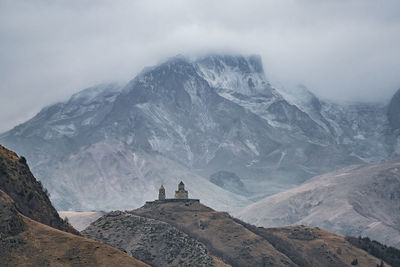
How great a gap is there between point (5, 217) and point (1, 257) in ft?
38.7

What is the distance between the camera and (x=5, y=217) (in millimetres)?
199750

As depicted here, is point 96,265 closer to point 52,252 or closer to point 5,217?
point 52,252

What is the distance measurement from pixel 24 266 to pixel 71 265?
11.5m

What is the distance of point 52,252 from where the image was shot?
199 metres

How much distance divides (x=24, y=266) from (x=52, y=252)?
9.21m

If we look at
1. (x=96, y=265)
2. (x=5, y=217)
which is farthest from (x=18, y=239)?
(x=96, y=265)

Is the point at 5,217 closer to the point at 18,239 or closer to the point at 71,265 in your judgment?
the point at 18,239

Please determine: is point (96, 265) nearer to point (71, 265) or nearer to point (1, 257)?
point (71, 265)

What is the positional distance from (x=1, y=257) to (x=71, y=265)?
55.1 feet

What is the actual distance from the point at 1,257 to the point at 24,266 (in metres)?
5.94

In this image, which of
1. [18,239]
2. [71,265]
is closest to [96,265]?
[71,265]

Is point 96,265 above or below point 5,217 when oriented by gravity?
below

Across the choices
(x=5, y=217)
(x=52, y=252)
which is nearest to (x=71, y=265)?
(x=52, y=252)

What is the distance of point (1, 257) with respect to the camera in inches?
7554
